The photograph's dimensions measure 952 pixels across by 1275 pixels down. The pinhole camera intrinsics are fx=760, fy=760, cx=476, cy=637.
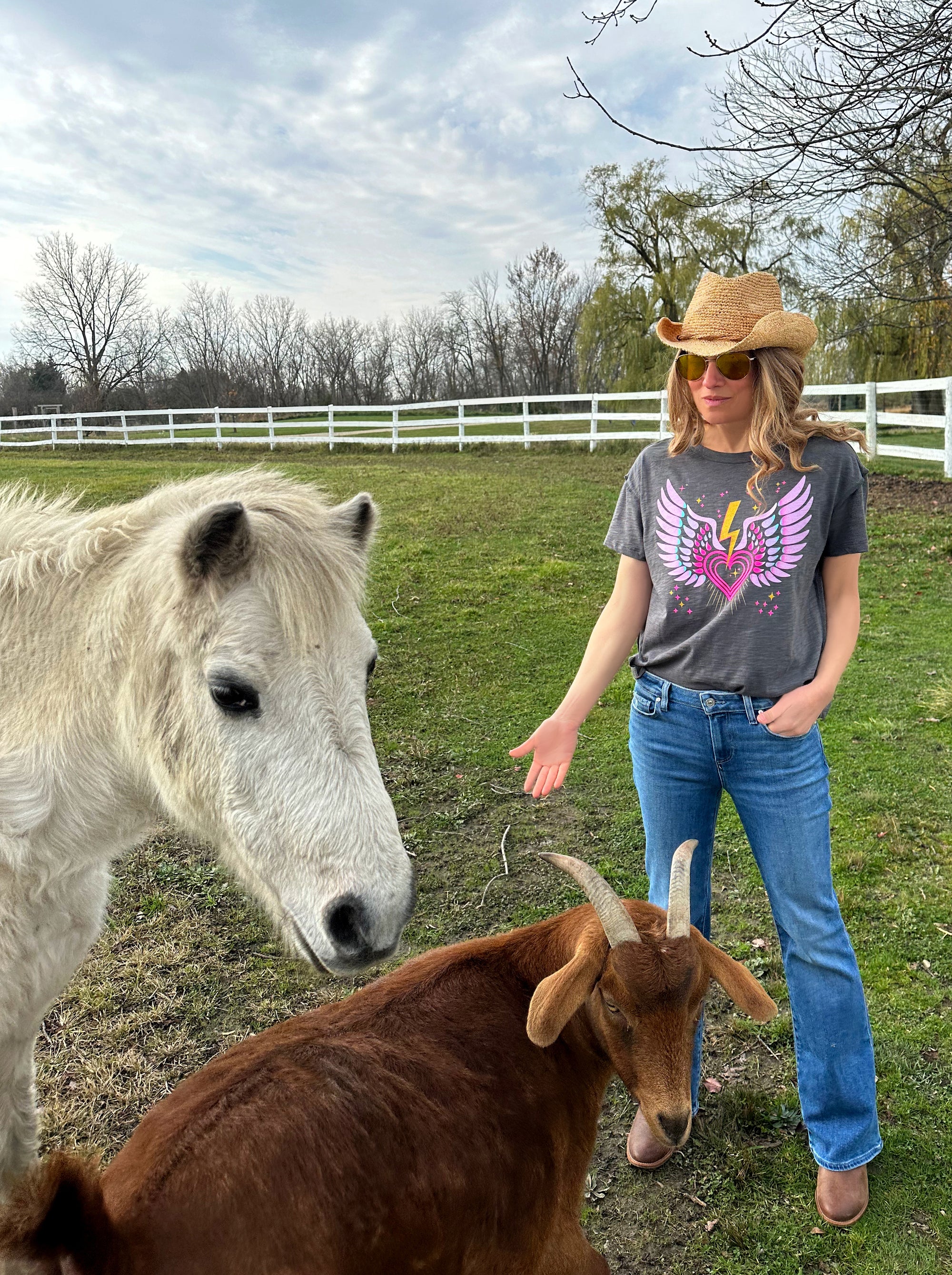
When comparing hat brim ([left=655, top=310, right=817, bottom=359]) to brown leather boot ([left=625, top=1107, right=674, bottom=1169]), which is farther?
brown leather boot ([left=625, top=1107, right=674, bottom=1169])

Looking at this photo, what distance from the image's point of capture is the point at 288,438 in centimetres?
2156

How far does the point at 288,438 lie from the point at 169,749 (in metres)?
21.0

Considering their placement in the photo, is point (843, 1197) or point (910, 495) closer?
point (843, 1197)

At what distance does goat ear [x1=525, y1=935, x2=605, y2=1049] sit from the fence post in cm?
1580

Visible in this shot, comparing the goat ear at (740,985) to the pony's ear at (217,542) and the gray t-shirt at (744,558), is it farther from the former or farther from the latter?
the pony's ear at (217,542)

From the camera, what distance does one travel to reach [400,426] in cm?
2195

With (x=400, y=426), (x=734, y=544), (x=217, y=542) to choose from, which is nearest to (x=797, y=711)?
(x=734, y=544)

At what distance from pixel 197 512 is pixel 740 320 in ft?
5.43

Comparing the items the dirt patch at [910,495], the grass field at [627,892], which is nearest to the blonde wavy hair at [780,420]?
the grass field at [627,892]

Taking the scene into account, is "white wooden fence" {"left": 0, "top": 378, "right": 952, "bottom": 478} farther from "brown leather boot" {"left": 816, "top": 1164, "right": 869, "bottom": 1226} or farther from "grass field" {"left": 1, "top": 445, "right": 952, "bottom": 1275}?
"brown leather boot" {"left": 816, "top": 1164, "right": 869, "bottom": 1226}

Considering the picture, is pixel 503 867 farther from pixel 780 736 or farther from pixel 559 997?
pixel 780 736

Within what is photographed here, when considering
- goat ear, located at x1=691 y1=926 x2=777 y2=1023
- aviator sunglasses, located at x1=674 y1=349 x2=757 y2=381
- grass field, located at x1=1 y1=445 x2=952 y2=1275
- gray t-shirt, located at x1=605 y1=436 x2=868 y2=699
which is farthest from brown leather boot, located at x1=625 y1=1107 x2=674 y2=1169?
aviator sunglasses, located at x1=674 y1=349 x2=757 y2=381

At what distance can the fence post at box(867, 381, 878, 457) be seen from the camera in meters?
15.4

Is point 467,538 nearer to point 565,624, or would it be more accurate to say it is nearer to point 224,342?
point 565,624
